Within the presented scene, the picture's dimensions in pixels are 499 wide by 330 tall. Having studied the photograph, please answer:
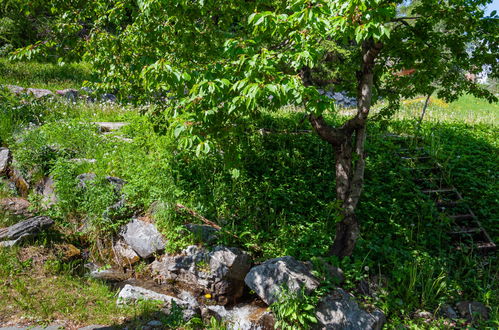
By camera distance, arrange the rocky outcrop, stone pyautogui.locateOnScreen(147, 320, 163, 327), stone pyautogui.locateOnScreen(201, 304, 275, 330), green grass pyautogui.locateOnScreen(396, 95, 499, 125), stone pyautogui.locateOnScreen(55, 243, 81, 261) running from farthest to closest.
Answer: green grass pyautogui.locateOnScreen(396, 95, 499, 125) < stone pyautogui.locateOnScreen(55, 243, 81, 261) < the rocky outcrop < stone pyautogui.locateOnScreen(201, 304, 275, 330) < stone pyautogui.locateOnScreen(147, 320, 163, 327)

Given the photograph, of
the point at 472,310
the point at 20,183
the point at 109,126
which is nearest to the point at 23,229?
the point at 20,183

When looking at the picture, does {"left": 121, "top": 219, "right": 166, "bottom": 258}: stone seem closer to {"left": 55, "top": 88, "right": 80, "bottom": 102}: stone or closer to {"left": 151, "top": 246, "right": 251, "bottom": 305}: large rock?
{"left": 151, "top": 246, "right": 251, "bottom": 305}: large rock

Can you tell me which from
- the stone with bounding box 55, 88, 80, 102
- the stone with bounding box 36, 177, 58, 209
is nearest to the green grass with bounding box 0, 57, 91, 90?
the stone with bounding box 55, 88, 80, 102

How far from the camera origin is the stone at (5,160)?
666cm

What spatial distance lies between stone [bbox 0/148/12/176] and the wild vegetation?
24 centimetres

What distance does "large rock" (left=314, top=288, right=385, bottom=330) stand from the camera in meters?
3.97

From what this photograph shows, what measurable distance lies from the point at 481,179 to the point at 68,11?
7.38 m

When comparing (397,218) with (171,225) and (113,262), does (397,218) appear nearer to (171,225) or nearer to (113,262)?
(171,225)

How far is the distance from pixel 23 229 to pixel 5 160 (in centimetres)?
251

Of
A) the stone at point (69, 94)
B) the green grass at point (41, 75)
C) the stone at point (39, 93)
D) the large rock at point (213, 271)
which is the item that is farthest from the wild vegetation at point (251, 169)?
the green grass at point (41, 75)

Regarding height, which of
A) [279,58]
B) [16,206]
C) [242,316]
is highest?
[279,58]

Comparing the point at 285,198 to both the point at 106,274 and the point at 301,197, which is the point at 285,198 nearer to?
the point at 301,197

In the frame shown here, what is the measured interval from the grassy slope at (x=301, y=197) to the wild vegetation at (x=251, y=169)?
0.09 feet

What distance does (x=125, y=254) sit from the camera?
5.36 metres
